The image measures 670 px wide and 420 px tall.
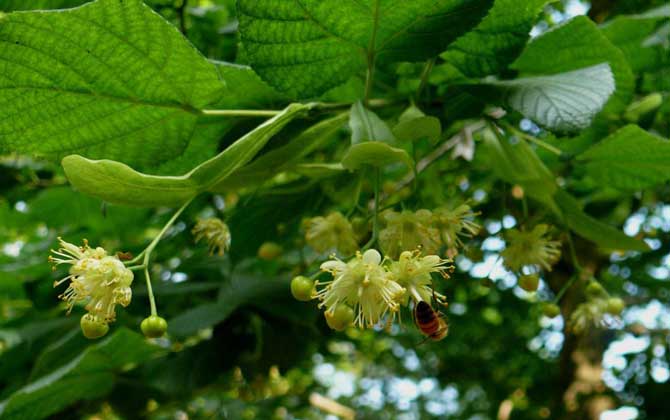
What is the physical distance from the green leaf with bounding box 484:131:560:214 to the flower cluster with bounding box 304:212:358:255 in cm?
25

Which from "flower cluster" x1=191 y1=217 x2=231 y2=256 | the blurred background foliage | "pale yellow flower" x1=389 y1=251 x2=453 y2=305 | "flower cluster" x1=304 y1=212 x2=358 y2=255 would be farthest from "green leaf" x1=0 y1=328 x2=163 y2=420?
"pale yellow flower" x1=389 y1=251 x2=453 y2=305

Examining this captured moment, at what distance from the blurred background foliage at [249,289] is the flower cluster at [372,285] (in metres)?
0.16

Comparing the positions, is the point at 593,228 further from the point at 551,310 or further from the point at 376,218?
the point at 376,218

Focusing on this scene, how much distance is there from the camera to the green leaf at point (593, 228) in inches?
43.8

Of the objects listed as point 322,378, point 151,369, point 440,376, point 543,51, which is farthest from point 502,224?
point 322,378

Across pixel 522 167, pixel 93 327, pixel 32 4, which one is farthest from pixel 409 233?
pixel 32 4

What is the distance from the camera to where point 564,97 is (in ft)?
3.02

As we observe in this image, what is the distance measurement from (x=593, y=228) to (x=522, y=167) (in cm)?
20

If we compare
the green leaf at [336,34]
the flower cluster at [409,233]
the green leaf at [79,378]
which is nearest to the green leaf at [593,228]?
the flower cluster at [409,233]

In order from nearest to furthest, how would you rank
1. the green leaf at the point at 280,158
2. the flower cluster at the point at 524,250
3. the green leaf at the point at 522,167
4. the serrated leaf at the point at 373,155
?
the serrated leaf at the point at 373,155, the green leaf at the point at 280,158, the green leaf at the point at 522,167, the flower cluster at the point at 524,250

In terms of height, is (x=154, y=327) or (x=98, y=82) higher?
(x=98, y=82)

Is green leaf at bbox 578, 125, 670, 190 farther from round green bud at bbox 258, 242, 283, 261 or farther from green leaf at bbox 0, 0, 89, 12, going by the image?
green leaf at bbox 0, 0, 89, 12

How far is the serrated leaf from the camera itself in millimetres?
788

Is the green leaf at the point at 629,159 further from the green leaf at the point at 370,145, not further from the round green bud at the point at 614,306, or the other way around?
the green leaf at the point at 370,145
